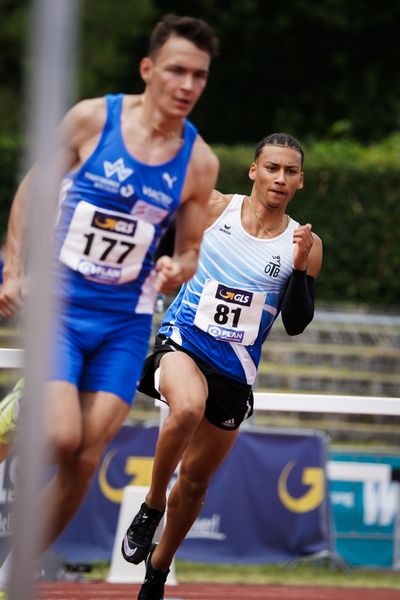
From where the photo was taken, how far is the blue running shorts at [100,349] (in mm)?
5508

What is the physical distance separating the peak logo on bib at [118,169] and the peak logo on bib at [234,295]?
1512 millimetres

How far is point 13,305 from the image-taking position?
5270 millimetres

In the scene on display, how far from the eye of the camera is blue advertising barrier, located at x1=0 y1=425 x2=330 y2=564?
10.4 m

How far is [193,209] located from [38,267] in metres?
2.57

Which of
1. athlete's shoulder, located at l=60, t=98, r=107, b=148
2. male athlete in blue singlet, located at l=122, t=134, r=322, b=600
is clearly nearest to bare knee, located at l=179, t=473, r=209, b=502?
male athlete in blue singlet, located at l=122, t=134, r=322, b=600

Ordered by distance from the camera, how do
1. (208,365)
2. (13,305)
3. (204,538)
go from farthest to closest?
(204,538)
(208,365)
(13,305)

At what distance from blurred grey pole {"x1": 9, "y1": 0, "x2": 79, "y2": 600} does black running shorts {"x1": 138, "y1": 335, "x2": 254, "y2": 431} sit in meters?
3.51

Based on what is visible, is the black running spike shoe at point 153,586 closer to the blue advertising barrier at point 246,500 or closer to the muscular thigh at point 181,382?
the muscular thigh at point 181,382

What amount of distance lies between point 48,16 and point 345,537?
8687 millimetres

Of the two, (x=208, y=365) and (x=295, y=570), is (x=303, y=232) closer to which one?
(x=208, y=365)

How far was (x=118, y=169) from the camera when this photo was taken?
5438mm

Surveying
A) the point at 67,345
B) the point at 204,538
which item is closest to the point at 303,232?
the point at 67,345

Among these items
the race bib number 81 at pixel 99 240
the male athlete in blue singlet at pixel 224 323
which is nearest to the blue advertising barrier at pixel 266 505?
the male athlete in blue singlet at pixel 224 323

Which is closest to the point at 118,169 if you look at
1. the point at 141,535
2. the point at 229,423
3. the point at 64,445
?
the point at 64,445
